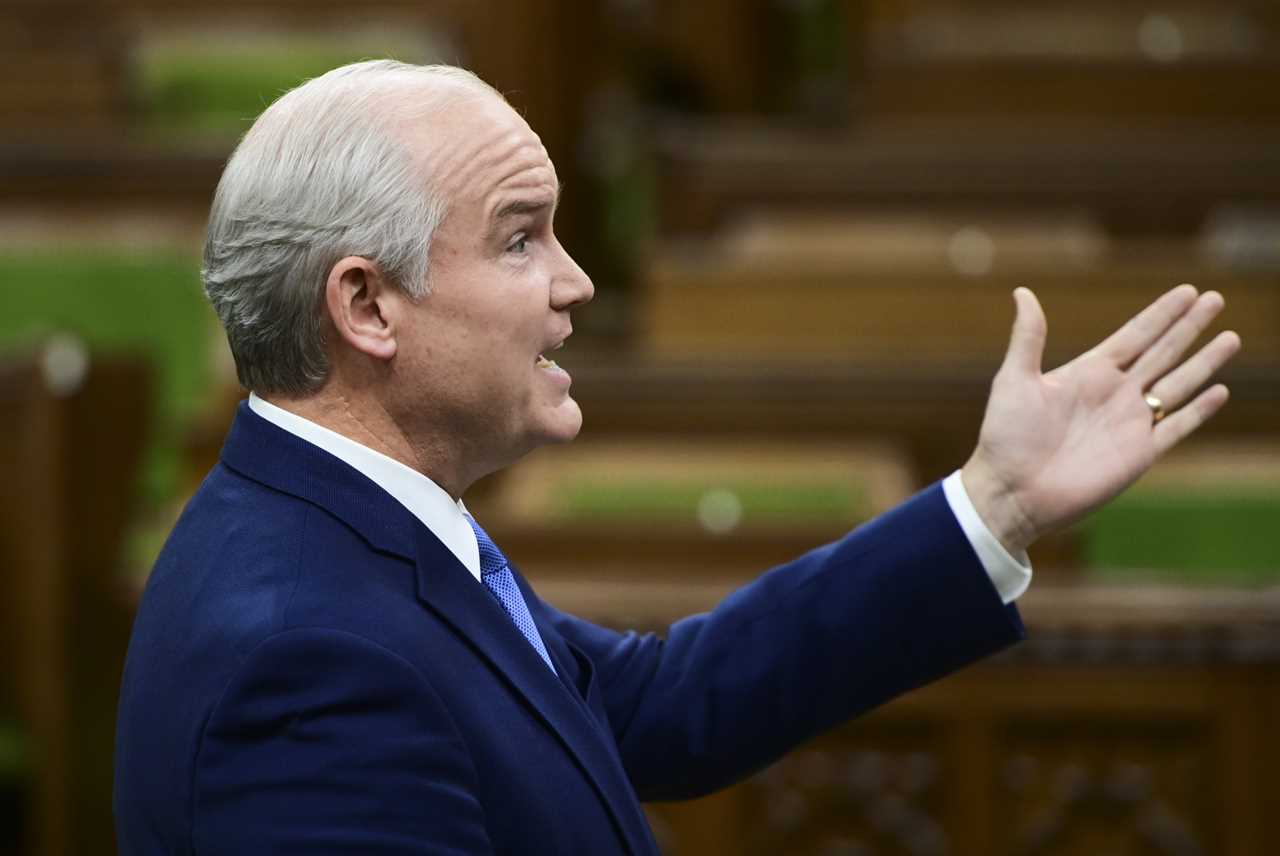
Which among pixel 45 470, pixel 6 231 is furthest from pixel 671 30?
pixel 45 470

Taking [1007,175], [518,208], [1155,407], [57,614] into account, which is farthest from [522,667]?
[1007,175]

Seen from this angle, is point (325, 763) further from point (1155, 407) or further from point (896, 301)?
point (896, 301)

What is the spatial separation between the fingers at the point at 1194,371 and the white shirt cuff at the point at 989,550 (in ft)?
0.27

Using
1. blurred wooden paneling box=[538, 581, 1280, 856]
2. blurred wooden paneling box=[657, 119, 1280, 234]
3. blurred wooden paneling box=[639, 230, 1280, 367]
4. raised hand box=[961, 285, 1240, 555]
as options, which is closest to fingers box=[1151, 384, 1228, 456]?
raised hand box=[961, 285, 1240, 555]

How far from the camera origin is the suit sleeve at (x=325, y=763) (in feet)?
1.70

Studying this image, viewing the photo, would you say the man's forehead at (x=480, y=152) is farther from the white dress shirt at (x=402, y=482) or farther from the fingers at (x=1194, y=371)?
the fingers at (x=1194, y=371)

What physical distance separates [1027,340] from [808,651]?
150 mm

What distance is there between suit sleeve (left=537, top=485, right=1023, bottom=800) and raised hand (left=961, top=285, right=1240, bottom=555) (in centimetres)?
3

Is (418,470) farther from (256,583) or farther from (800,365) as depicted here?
(800,365)

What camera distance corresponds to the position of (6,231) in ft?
7.51

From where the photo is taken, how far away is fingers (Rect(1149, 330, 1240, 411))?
692 mm

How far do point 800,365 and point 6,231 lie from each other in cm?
109

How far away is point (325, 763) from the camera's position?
52 cm

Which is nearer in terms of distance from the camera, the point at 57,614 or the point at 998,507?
the point at 998,507
